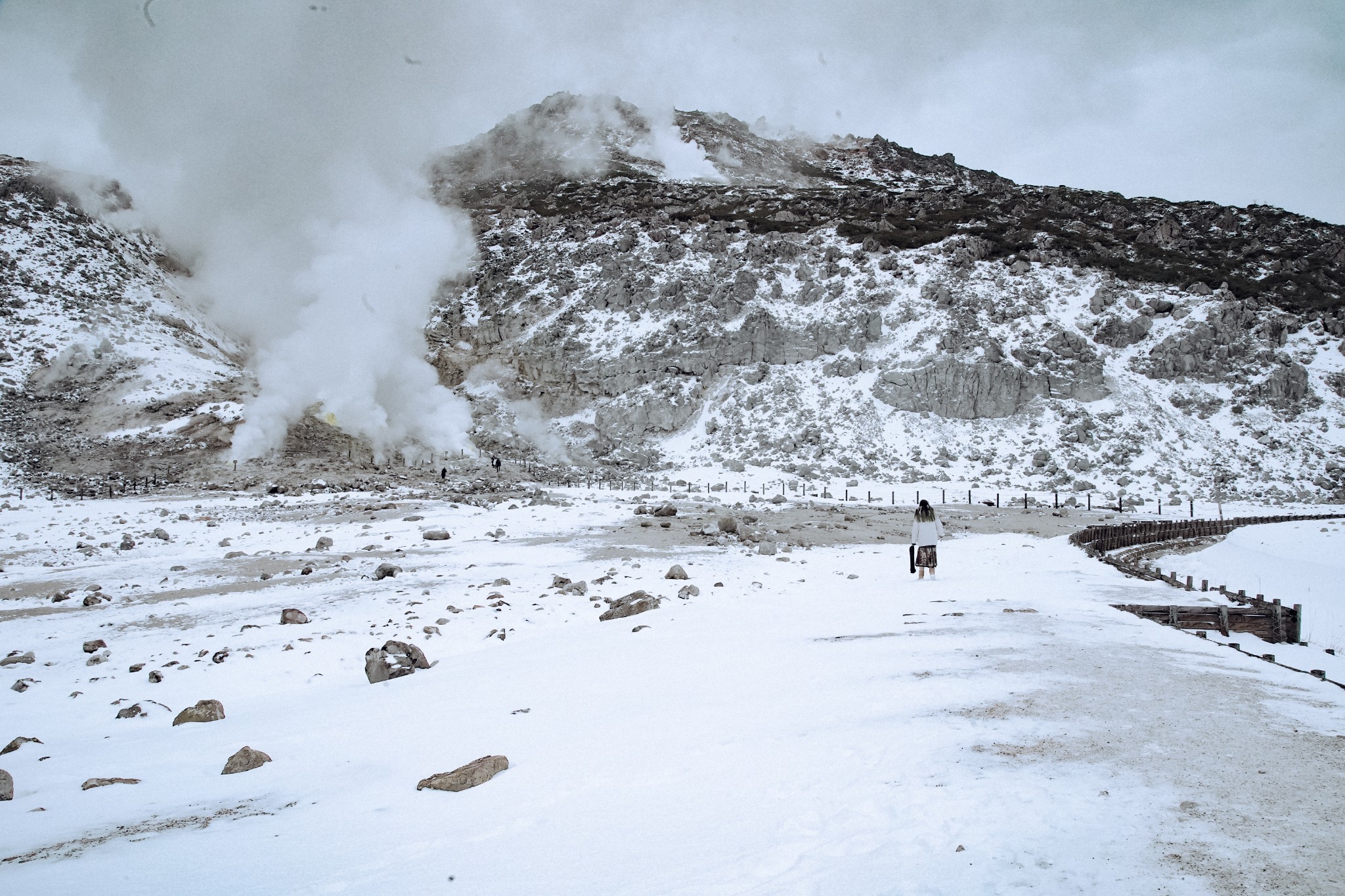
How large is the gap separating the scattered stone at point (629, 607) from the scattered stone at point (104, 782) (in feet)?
18.5

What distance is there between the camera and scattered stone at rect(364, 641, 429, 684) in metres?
7.48

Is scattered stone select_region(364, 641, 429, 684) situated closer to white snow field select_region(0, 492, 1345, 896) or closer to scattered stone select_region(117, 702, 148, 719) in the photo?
white snow field select_region(0, 492, 1345, 896)

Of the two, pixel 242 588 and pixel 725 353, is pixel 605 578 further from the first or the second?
pixel 725 353

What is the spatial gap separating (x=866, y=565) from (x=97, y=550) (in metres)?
16.5

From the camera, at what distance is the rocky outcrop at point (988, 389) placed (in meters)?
40.8

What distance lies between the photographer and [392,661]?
7.62 metres

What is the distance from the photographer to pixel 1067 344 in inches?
1670

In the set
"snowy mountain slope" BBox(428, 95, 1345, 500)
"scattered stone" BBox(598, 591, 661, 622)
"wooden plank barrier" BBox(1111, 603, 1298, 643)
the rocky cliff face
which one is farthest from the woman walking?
the rocky cliff face

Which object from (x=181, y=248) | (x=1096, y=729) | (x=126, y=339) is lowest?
(x=1096, y=729)

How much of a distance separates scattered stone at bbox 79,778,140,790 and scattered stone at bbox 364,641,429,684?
2651mm

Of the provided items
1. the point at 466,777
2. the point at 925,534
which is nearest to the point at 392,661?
the point at 466,777

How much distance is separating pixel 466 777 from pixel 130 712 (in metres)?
4.55

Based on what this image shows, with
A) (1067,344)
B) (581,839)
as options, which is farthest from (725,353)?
(581,839)

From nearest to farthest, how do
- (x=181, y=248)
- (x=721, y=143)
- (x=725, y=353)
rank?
1. (x=725, y=353)
2. (x=181, y=248)
3. (x=721, y=143)
